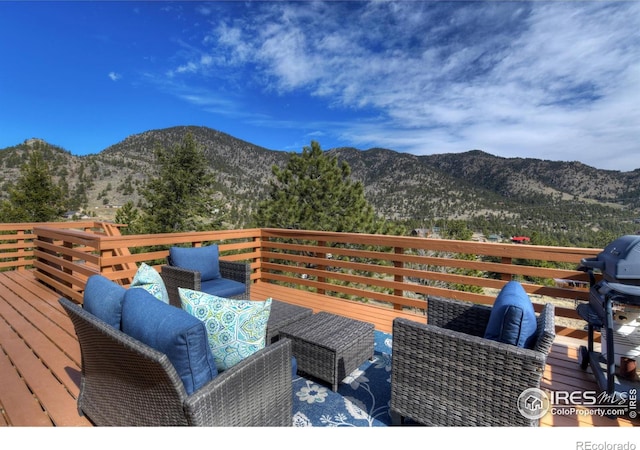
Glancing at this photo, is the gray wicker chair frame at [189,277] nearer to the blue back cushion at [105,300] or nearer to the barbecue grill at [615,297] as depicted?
the blue back cushion at [105,300]

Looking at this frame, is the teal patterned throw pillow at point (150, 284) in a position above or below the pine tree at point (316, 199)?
below

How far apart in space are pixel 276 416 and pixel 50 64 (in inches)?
706

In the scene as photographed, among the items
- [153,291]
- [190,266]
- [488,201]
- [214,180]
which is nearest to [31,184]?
[214,180]

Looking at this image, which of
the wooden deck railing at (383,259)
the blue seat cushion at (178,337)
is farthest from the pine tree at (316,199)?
the blue seat cushion at (178,337)

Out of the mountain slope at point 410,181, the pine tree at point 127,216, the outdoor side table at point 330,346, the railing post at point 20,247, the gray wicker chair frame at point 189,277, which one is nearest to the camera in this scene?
the outdoor side table at point 330,346

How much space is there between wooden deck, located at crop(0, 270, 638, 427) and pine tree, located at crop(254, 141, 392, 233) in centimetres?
738

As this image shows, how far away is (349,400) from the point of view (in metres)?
2.17

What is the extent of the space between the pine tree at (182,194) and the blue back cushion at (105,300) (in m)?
13.8

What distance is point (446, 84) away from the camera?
9289 mm

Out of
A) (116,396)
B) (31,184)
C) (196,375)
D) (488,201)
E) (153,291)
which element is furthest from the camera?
(488,201)

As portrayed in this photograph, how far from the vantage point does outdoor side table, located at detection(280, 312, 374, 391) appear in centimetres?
226

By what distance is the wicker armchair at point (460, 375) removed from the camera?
1509 mm

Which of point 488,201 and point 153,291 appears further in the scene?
point 488,201
